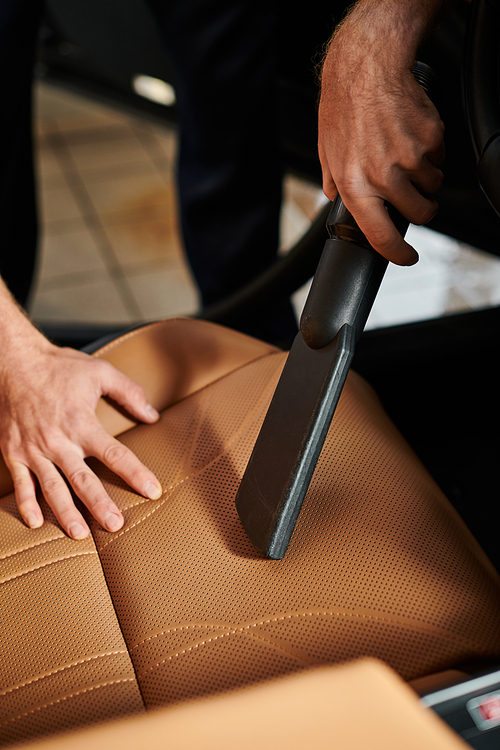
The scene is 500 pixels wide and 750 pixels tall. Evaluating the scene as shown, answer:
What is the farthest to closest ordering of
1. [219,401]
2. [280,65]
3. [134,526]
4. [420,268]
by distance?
[420,268] → [280,65] → [219,401] → [134,526]

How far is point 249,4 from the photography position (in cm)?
123

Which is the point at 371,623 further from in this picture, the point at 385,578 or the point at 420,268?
the point at 420,268

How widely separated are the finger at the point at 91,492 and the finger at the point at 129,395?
0.08 m

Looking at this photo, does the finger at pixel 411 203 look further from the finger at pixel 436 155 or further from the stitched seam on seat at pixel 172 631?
the stitched seam on seat at pixel 172 631

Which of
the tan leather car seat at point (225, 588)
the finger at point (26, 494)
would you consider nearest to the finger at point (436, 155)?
the tan leather car seat at point (225, 588)

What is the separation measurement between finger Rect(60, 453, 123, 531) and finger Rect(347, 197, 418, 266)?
34 centimetres

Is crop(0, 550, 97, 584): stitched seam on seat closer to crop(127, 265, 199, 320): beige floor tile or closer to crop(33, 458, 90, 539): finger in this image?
crop(33, 458, 90, 539): finger

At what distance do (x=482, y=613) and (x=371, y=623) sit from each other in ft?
0.30

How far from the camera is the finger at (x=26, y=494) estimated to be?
0.60 meters

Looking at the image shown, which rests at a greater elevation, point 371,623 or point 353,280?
point 353,280

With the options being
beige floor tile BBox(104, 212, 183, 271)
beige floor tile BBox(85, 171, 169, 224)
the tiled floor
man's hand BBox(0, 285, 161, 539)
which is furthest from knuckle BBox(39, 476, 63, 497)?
beige floor tile BBox(85, 171, 169, 224)

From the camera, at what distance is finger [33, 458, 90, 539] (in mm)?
584

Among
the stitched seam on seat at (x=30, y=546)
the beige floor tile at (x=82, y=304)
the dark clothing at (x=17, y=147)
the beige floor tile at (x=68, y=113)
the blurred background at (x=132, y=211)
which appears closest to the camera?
the stitched seam on seat at (x=30, y=546)

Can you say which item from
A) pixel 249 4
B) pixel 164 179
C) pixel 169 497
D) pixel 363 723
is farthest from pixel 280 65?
pixel 363 723
